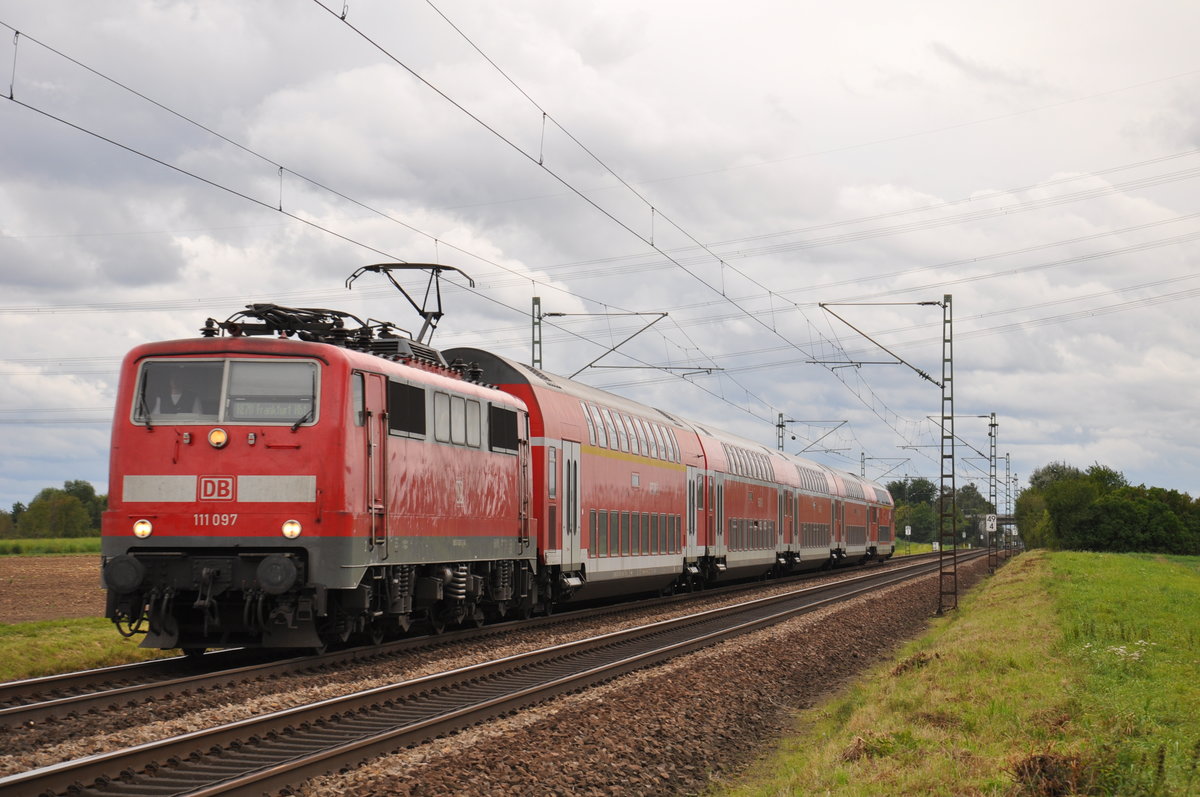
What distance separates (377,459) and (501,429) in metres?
5.09

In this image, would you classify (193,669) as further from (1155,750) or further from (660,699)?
(1155,750)

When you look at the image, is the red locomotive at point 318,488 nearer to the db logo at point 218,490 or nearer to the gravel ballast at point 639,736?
the db logo at point 218,490

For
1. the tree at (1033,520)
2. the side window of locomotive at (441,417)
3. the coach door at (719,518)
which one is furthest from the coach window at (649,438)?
the tree at (1033,520)

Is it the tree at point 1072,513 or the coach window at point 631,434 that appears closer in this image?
the coach window at point 631,434

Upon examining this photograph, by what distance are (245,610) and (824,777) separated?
7.40 m

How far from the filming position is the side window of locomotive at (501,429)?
68.1 ft

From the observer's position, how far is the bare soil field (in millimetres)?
24703

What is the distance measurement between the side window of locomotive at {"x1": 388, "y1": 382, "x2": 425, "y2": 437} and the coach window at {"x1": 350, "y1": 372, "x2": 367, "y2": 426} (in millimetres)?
819

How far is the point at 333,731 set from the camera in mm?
11523

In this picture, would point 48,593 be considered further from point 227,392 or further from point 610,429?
point 227,392

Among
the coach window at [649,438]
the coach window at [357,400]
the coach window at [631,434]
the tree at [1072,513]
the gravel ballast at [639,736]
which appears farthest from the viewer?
the tree at [1072,513]

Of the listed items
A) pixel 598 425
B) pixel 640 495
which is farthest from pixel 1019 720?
pixel 640 495

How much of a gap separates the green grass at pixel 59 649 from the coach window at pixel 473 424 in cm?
530

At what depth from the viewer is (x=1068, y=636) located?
63.4 feet
